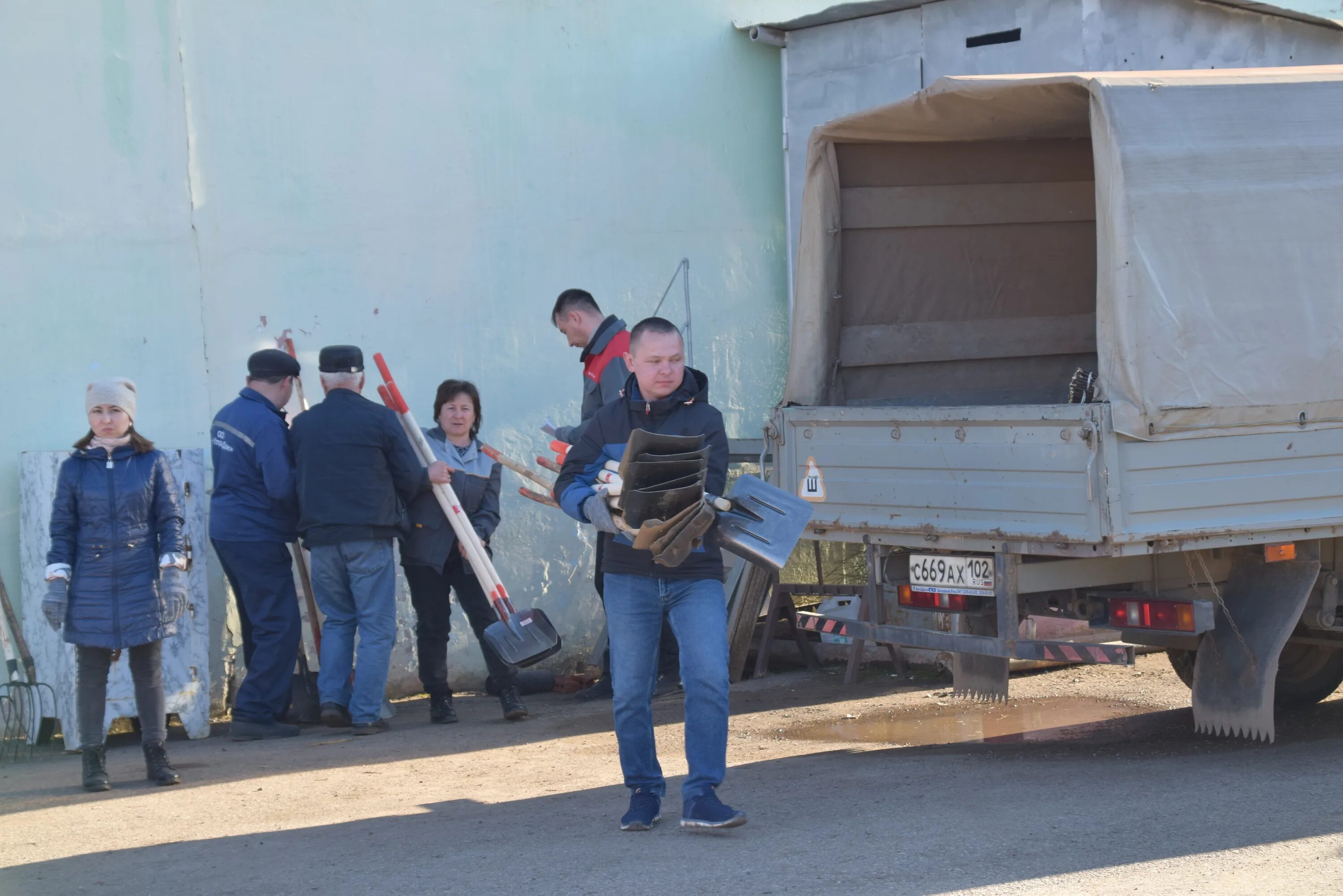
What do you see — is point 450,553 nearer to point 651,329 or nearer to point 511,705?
point 511,705

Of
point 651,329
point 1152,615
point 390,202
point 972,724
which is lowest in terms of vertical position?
point 972,724

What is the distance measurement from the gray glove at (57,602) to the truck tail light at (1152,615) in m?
4.47

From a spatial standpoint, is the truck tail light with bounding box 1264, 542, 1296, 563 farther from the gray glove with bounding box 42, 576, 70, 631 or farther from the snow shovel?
the gray glove with bounding box 42, 576, 70, 631

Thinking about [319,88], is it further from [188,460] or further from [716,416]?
[716,416]

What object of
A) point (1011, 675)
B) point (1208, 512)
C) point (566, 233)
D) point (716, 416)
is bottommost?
point (1011, 675)

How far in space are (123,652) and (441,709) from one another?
1.70m

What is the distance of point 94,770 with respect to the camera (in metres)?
6.80

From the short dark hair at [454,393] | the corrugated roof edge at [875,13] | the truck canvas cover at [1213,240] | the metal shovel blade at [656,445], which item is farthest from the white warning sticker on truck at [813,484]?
the corrugated roof edge at [875,13]

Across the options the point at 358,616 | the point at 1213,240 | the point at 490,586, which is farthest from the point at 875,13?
the point at 358,616

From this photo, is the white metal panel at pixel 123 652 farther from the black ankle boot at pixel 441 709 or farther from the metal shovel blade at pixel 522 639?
the metal shovel blade at pixel 522 639

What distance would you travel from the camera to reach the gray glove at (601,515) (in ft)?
17.0

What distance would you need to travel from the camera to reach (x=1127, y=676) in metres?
8.95

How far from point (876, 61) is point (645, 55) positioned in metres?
1.57

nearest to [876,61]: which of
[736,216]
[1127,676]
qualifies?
[736,216]
